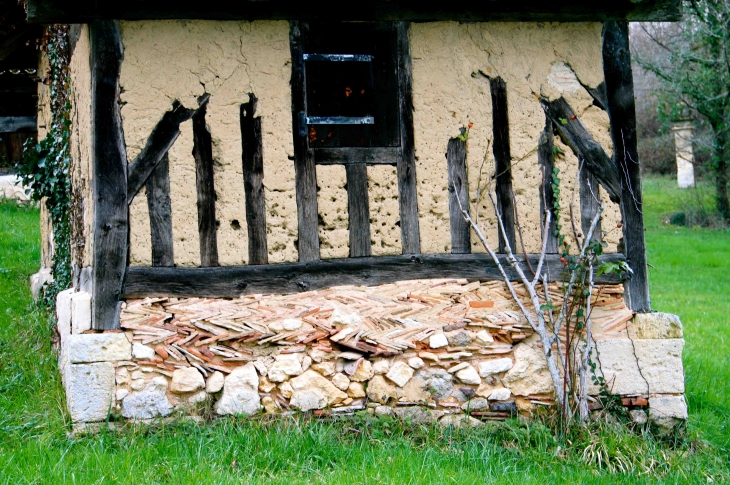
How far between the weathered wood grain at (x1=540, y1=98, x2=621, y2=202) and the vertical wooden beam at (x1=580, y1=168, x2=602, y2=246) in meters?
0.05

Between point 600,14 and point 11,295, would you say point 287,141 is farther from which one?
point 11,295

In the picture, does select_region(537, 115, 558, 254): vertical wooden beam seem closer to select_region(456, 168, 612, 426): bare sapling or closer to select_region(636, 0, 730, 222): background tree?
select_region(456, 168, 612, 426): bare sapling

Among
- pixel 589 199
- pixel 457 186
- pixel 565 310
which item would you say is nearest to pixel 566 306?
pixel 565 310

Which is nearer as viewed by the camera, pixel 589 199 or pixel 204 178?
pixel 204 178

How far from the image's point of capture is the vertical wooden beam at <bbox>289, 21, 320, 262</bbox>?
5457 millimetres

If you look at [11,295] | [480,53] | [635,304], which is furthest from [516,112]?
[11,295]

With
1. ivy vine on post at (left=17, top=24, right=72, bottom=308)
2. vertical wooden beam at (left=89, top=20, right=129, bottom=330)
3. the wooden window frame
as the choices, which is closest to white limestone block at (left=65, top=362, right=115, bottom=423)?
vertical wooden beam at (left=89, top=20, right=129, bottom=330)

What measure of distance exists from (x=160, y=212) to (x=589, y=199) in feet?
10.2

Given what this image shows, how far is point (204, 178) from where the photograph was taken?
531 cm

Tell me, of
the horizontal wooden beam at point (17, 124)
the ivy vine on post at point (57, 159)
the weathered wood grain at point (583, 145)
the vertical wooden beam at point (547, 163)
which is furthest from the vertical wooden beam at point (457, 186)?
the horizontal wooden beam at point (17, 124)

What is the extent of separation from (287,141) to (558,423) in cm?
271

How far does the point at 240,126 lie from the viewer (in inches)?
211

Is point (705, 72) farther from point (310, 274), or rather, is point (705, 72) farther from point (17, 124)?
point (310, 274)

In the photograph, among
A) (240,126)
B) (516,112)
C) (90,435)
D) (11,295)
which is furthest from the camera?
(11,295)
